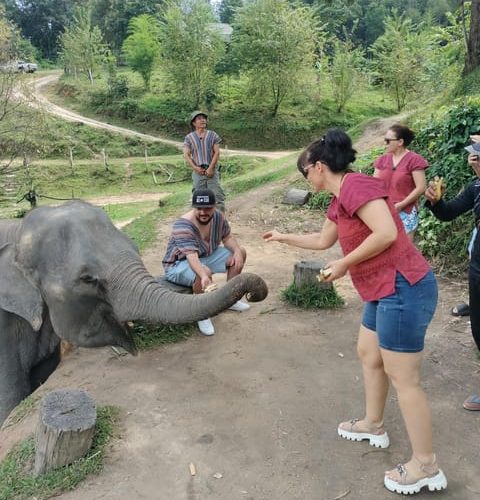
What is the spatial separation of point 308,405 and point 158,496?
1372mm

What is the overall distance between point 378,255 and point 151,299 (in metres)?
1.51

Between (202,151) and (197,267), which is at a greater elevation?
(202,151)

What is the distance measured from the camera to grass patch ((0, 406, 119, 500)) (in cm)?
325

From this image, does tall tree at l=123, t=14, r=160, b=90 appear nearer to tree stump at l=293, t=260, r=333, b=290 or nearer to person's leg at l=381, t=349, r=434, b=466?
tree stump at l=293, t=260, r=333, b=290

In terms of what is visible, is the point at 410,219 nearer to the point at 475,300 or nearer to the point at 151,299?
the point at 475,300

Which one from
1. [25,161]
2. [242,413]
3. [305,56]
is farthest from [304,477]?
[305,56]

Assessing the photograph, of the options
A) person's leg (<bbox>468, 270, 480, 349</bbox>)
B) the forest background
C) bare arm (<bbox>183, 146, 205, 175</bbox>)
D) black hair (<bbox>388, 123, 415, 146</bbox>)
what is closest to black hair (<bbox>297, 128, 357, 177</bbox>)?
person's leg (<bbox>468, 270, 480, 349</bbox>)

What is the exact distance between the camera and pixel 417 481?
3.03m

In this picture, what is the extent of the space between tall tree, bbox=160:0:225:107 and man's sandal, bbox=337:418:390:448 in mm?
30697

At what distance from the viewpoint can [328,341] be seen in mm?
5262

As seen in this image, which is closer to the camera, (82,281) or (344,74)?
(82,281)

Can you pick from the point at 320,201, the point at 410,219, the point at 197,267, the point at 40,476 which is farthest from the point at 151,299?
the point at 320,201

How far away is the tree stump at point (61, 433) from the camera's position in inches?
131

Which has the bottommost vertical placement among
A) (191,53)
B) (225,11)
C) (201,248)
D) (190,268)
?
(190,268)
